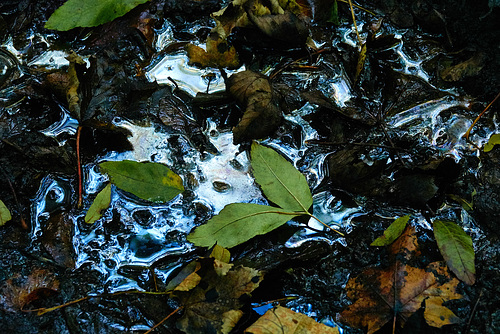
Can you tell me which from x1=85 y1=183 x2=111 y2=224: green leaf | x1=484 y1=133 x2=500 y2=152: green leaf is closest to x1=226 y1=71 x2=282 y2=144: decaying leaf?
x1=85 y1=183 x2=111 y2=224: green leaf

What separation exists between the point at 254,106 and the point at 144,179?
22.6 inches

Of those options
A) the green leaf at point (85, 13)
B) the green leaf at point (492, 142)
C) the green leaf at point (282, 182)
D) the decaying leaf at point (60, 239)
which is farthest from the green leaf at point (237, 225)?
the green leaf at point (85, 13)

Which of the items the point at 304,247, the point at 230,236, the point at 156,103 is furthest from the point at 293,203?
the point at 156,103

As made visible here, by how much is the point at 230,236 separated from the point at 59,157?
853mm

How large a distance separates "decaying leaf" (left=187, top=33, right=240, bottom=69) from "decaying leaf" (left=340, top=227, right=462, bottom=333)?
1207 millimetres

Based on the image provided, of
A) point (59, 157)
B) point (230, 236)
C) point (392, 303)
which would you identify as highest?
point (59, 157)

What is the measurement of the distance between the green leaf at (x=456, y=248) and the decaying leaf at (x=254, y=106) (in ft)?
2.66

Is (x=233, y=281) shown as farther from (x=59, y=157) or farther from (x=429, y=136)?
(x=429, y=136)

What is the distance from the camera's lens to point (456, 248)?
5.41 ft

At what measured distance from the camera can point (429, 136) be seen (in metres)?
1.98

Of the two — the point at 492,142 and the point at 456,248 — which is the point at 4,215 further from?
the point at 492,142

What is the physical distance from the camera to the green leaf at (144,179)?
1.78 m

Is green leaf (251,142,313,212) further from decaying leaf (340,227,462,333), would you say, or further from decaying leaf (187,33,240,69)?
decaying leaf (187,33,240,69)

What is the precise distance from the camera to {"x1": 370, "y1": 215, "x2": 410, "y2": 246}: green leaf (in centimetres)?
169
